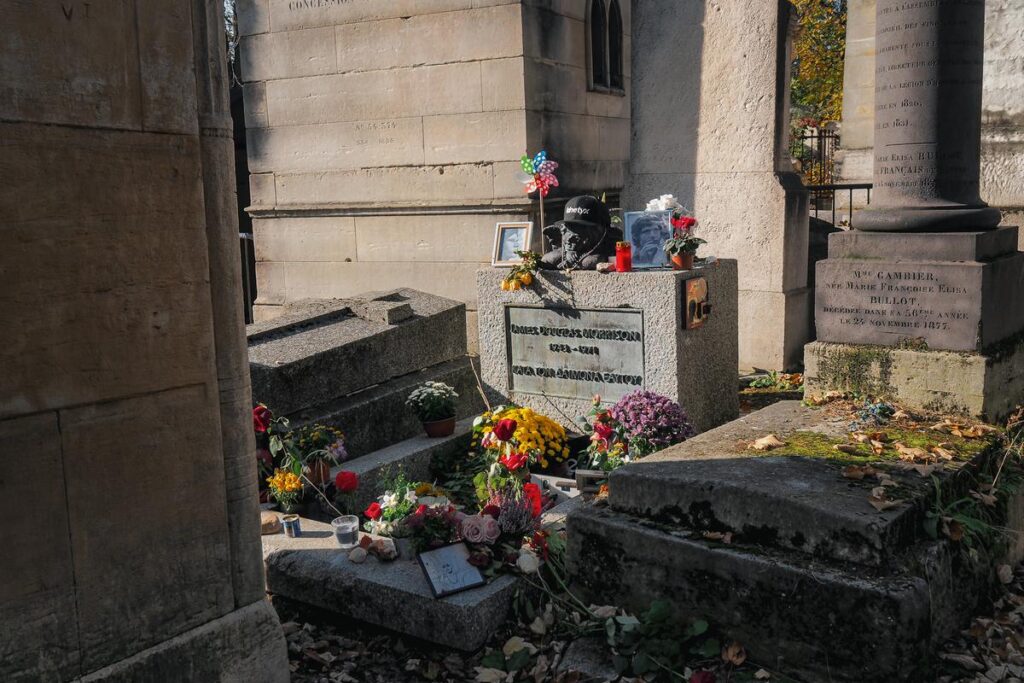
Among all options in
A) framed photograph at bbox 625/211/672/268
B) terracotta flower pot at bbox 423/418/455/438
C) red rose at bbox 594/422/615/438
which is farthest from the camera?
framed photograph at bbox 625/211/672/268

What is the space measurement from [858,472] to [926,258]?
7.54 ft

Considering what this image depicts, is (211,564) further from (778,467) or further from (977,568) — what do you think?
(977,568)

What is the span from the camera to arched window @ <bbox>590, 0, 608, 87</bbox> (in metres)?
10.2

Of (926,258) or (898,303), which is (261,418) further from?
(926,258)

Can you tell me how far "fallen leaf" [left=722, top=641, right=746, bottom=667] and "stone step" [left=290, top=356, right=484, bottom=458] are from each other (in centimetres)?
346

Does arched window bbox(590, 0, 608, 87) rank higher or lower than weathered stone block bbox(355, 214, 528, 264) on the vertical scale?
higher

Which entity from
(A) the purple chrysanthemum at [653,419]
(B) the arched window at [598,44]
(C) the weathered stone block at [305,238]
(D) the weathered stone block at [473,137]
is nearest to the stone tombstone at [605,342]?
(A) the purple chrysanthemum at [653,419]

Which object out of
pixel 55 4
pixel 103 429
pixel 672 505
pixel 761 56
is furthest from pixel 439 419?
pixel 761 56

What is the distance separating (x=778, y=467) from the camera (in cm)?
447

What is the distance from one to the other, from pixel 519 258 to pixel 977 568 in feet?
14.4

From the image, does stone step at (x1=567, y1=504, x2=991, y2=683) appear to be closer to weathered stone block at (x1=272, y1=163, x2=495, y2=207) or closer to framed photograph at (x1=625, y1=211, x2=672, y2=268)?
framed photograph at (x1=625, y1=211, x2=672, y2=268)

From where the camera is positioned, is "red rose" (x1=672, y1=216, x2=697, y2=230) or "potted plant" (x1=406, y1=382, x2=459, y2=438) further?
"red rose" (x1=672, y1=216, x2=697, y2=230)

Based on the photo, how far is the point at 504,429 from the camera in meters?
6.50

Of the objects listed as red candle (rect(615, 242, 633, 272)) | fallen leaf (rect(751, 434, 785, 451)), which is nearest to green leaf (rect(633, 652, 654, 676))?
fallen leaf (rect(751, 434, 785, 451))
